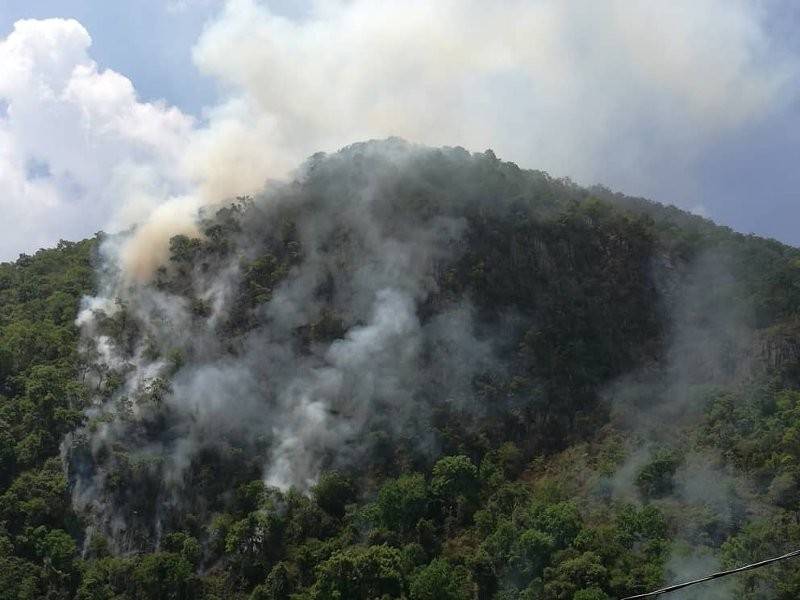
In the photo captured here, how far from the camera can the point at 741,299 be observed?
3652 inches

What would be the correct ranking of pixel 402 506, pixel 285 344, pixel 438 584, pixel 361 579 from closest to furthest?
1. pixel 438 584
2. pixel 361 579
3. pixel 402 506
4. pixel 285 344

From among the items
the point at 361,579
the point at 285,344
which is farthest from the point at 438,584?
the point at 285,344

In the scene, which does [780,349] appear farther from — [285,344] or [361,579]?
[285,344]

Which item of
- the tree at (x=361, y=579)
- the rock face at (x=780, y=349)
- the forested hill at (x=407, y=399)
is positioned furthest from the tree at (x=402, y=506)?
the rock face at (x=780, y=349)

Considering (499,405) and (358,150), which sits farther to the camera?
(358,150)

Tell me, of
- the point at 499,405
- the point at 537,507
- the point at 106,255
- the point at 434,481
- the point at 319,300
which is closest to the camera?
the point at 537,507

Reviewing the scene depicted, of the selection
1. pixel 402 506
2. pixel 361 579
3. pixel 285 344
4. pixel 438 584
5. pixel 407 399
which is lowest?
pixel 438 584

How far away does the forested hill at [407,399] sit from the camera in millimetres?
68562

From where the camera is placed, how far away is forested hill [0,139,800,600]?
6856cm

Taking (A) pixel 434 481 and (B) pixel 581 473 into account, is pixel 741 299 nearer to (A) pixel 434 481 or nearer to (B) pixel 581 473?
(B) pixel 581 473

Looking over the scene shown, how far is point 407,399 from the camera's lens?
290 feet

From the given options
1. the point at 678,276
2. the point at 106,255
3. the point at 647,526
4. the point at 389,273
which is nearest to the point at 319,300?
the point at 389,273

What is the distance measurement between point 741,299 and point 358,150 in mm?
48657

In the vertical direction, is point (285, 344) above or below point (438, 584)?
above
